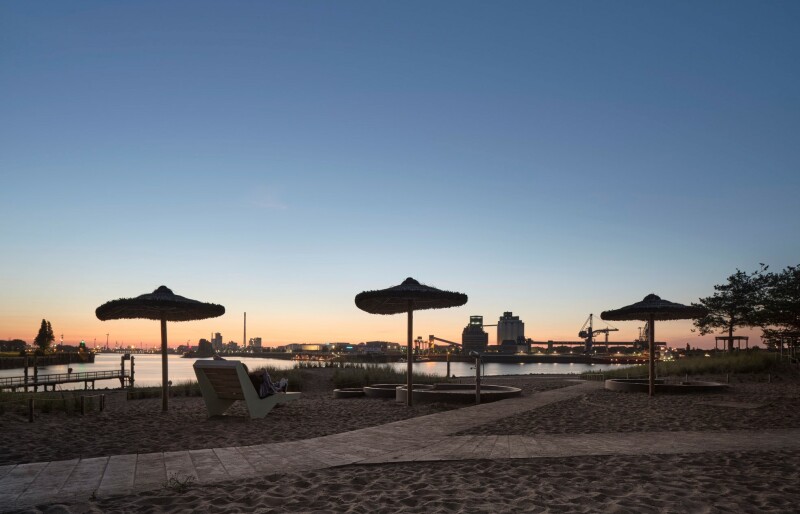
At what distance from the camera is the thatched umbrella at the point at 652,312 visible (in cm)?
1398

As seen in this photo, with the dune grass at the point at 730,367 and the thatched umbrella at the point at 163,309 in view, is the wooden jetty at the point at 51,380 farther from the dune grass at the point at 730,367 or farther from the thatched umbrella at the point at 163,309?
the dune grass at the point at 730,367

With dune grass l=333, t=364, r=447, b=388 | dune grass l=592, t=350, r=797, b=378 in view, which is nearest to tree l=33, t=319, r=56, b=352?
dune grass l=333, t=364, r=447, b=388

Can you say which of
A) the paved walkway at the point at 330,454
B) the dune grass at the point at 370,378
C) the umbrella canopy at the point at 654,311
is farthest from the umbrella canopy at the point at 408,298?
the dune grass at the point at 370,378

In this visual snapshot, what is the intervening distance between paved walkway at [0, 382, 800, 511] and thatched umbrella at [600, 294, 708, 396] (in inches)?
247

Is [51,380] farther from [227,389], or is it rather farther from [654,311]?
[654,311]

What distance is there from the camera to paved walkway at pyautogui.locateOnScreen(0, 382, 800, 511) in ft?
16.0

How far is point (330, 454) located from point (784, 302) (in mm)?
36309

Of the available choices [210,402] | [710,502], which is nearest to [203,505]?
[710,502]

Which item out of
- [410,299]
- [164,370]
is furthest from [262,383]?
[410,299]

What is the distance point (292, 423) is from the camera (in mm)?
9125

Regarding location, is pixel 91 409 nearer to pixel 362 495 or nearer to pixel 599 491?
pixel 362 495

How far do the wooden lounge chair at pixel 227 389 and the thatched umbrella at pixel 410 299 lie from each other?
2612 millimetres

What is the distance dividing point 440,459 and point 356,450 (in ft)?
3.48

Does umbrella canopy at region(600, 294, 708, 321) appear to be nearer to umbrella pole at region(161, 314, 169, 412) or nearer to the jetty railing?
umbrella pole at region(161, 314, 169, 412)
